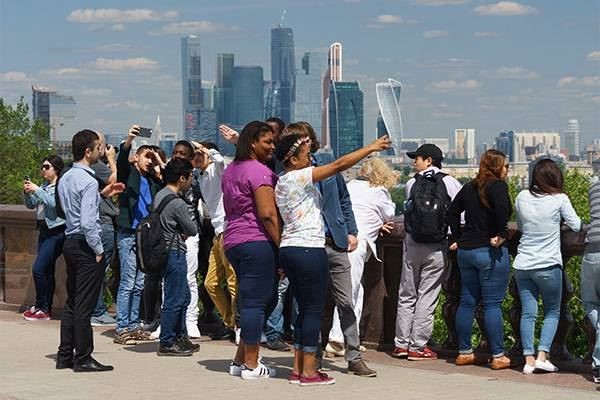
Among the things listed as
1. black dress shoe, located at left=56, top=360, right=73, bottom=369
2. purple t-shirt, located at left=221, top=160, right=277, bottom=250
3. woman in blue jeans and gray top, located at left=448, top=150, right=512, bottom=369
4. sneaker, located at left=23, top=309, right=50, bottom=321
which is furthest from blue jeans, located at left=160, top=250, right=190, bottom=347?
sneaker, located at left=23, top=309, right=50, bottom=321

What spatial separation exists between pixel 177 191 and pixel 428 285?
85.7 inches

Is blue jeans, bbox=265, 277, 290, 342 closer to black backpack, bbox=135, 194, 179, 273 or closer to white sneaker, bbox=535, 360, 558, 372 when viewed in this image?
black backpack, bbox=135, 194, 179, 273

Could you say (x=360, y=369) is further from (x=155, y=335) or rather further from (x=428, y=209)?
(x=155, y=335)

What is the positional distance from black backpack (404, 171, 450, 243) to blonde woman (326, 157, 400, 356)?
1.44 ft

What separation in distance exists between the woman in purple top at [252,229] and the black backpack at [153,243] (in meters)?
1.15

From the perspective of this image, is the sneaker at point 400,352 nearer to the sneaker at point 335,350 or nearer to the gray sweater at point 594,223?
the sneaker at point 335,350

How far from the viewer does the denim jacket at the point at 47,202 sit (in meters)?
12.4

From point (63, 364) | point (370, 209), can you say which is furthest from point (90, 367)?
point (370, 209)

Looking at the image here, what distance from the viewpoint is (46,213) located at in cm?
1246

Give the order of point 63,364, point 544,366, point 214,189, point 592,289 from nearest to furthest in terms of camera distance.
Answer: point 592,289 → point 544,366 → point 63,364 → point 214,189

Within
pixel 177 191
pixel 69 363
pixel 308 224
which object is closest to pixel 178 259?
pixel 177 191

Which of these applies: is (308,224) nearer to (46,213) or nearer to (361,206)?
(361,206)

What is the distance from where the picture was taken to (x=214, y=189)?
35.4ft

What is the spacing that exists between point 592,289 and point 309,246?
6.92 ft
